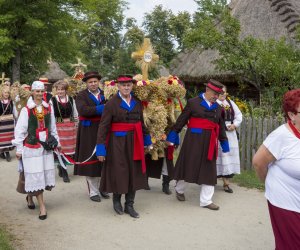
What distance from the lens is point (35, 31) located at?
20094 millimetres

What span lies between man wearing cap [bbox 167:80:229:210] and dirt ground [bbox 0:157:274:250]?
398mm

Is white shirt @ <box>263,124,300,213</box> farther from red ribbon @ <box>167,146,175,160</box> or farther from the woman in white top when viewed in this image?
red ribbon @ <box>167,146,175,160</box>

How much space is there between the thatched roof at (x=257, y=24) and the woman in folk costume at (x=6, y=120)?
222 inches

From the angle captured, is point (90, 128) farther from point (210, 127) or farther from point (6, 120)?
point (6, 120)

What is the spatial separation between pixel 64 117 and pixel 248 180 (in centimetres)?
376

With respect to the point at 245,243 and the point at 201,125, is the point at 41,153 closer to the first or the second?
the point at 201,125

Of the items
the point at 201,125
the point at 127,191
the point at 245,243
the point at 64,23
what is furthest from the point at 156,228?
the point at 64,23

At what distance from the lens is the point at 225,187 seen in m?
7.30

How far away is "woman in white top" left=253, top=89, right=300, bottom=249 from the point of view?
128 inches

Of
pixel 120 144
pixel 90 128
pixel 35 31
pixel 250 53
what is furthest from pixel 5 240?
pixel 35 31

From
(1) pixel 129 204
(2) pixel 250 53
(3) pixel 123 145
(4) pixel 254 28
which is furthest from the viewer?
(4) pixel 254 28

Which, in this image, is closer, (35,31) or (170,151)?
(170,151)

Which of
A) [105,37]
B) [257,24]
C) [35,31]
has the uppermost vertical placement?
[105,37]

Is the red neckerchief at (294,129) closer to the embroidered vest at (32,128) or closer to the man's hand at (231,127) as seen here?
the embroidered vest at (32,128)
